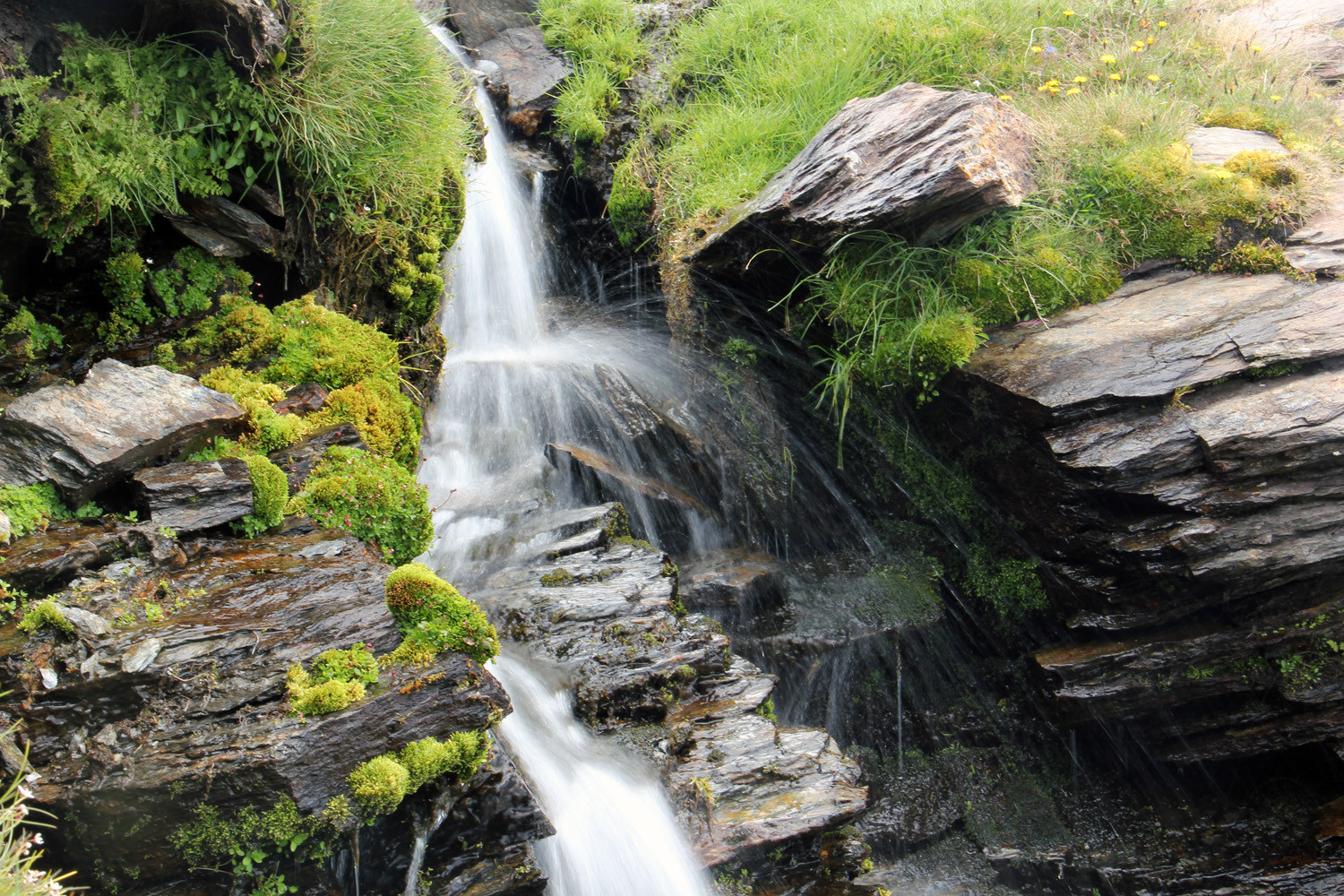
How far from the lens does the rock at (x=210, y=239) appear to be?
610 cm

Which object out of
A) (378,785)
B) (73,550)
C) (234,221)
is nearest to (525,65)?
(234,221)

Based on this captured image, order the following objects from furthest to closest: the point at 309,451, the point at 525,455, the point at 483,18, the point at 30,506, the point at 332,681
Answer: the point at 483,18 < the point at 525,455 < the point at 309,451 < the point at 30,506 < the point at 332,681

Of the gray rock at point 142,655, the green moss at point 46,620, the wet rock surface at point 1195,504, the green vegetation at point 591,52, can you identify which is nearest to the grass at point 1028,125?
the wet rock surface at point 1195,504

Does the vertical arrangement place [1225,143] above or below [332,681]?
above

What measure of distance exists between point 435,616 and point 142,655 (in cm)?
148

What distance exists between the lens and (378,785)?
3941mm

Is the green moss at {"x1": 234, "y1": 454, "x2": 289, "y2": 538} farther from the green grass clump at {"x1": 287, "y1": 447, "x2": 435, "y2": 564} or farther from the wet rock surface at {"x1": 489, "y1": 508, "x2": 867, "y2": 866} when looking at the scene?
the wet rock surface at {"x1": 489, "y1": 508, "x2": 867, "y2": 866}

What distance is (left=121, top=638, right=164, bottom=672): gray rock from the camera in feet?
12.9

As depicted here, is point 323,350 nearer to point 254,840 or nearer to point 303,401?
point 303,401

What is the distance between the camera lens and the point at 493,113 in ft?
39.4

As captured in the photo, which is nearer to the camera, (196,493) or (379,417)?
(196,493)

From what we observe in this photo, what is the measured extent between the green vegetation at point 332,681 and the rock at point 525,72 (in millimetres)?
9790

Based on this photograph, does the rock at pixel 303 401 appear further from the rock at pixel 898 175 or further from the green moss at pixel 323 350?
the rock at pixel 898 175

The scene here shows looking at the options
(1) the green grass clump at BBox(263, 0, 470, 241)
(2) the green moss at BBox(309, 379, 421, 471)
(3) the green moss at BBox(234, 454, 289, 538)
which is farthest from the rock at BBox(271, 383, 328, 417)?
(1) the green grass clump at BBox(263, 0, 470, 241)
